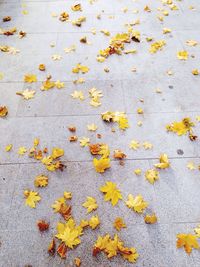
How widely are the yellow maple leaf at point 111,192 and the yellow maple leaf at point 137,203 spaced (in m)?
0.12

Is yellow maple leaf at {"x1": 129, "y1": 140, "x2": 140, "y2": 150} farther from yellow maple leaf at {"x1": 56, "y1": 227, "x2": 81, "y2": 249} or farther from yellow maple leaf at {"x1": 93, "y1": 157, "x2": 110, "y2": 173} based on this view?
yellow maple leaf at {"x1": 56, "y1": 227, "x2": 81, "y2": 249}

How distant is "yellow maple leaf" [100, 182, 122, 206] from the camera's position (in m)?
3.35

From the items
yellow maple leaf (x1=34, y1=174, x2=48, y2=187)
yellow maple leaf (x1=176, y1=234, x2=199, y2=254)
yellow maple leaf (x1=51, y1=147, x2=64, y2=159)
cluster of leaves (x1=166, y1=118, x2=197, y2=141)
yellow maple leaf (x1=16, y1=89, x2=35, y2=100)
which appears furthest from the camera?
yellow maple leaf (x1=16, y1=89, x2=35, y2=100)

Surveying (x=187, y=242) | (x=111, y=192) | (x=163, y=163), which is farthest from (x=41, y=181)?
(x=187, y=242)

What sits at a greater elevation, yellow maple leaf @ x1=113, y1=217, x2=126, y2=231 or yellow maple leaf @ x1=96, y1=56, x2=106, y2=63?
yellow maple leaf @ x1=96, y1=56, x2=106, y2=63

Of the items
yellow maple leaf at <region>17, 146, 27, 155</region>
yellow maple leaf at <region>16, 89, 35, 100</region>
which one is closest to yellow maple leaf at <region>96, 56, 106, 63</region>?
yellow maple leaf at <region>16, 89, 35, 100</region>

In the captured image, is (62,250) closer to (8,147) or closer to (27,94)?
(8,147)

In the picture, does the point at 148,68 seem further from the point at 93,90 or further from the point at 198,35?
the point at 198,35

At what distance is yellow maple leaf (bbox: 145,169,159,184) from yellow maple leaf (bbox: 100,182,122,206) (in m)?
0.41

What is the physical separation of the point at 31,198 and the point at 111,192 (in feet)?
3.03

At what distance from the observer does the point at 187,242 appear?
304 centimetres

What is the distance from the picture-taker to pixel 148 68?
4.94 metres

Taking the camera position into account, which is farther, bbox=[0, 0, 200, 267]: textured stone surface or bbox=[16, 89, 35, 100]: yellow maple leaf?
bbox=[16, 89, 35, 100]: yellow maple leaf

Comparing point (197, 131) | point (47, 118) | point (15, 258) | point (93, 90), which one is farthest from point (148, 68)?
point (15, 258)
